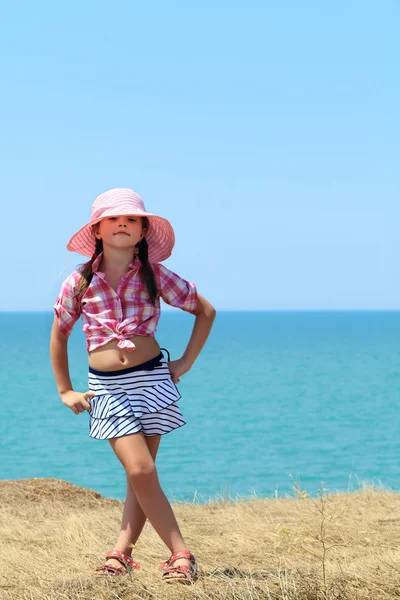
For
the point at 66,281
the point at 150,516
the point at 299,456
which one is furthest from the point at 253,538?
the point at 299,456

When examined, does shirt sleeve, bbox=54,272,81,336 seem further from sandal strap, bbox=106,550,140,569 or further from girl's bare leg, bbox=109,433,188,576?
sandal strap, bbox=106,550,140,569

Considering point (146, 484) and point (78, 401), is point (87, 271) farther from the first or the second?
point (146, 484)

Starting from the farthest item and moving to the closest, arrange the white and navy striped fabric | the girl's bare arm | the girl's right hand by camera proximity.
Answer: the girl's bare arm < the girl's right hand < the white and navy striped fabric

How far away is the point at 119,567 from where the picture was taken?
4277 mm

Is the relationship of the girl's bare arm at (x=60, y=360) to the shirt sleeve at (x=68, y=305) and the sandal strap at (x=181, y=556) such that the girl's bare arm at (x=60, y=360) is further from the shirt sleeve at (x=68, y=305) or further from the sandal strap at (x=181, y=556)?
the sandal strap at (x=181, y=556)

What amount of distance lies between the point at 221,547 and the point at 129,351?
65.0 inches

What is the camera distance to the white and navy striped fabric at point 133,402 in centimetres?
422

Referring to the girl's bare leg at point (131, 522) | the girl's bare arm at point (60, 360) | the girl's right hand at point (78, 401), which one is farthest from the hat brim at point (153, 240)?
the girl's bare leg at point (131, 522)

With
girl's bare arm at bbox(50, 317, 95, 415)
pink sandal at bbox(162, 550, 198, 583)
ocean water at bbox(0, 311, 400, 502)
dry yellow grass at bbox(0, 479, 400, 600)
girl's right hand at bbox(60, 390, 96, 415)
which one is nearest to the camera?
dry yellow grass at bbox(0, 479, 400, 600)

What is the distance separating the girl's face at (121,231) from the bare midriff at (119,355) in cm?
49

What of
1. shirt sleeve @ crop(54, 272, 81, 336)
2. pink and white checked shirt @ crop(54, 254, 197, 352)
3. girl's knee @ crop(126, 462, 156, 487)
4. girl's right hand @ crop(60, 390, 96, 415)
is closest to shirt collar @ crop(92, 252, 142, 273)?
pink and white checked shirt @ crop(54, 254, 197, 352)

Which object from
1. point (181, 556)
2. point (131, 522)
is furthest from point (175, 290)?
point (181, 556)

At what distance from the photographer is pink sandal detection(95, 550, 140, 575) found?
4258mm

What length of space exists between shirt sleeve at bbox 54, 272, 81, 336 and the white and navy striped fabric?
28cm
